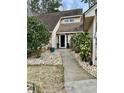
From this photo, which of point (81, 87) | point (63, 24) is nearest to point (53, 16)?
point (63, 24)

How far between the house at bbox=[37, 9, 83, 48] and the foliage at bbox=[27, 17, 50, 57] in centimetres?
268

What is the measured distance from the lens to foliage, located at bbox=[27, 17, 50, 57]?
319 inches

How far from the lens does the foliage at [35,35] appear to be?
8110 millimetres

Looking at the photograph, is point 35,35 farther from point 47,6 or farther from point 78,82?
point 47,6

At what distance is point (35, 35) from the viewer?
8.16 meters

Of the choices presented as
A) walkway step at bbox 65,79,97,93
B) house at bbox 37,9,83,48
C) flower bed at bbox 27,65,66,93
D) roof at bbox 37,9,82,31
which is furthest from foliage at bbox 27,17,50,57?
walkway step at bbox 65,79,97,93

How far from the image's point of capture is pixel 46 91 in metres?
3.86

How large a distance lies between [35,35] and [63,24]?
4777 mm

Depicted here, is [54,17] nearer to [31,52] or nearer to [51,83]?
[31,52]

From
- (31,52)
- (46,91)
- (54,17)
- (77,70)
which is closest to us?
(46,91)

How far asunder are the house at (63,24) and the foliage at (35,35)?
2676 mm

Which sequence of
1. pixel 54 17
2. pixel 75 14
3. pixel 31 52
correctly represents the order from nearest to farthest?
pixel 31 52 < pixel 75 14 < pixel 54 17
